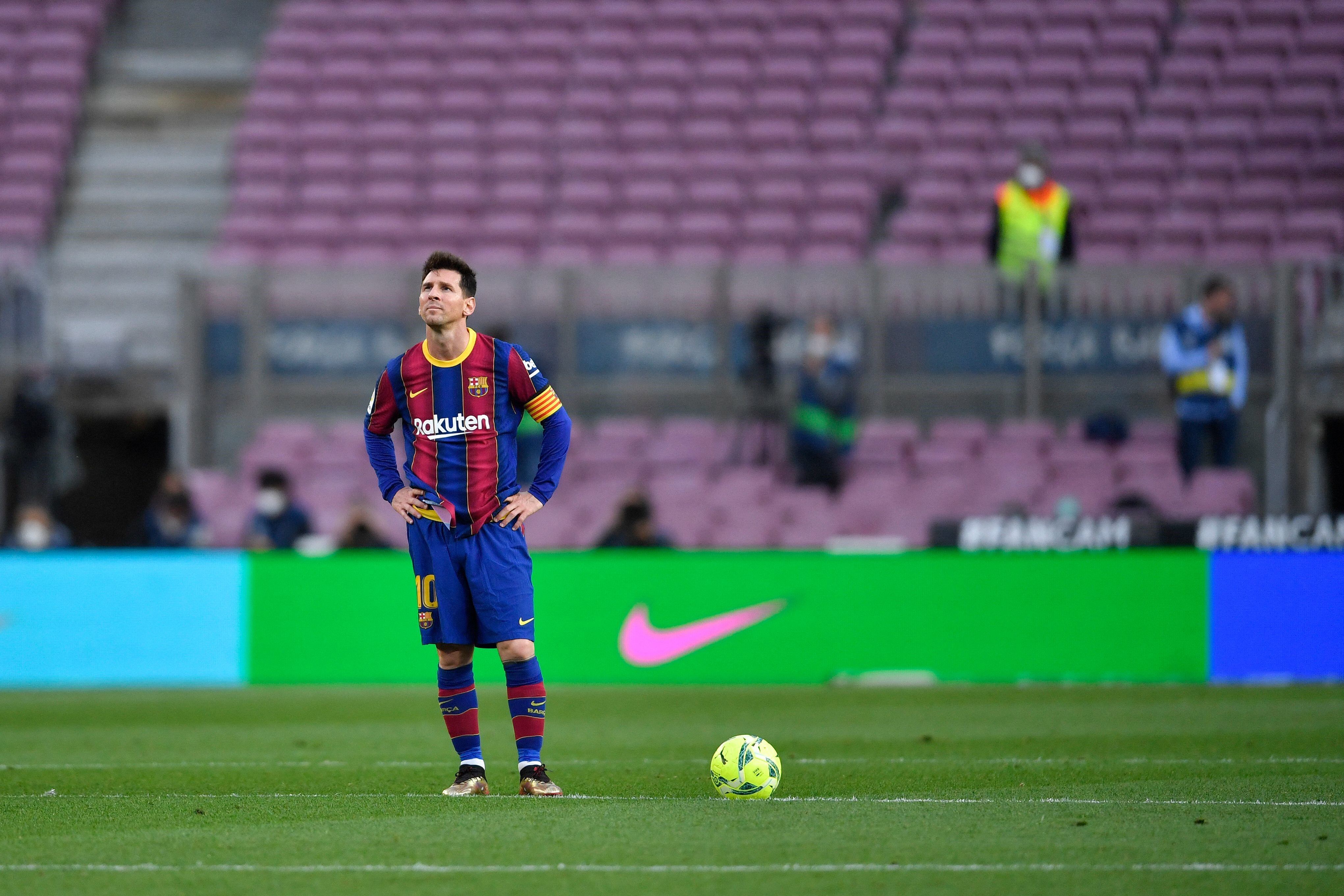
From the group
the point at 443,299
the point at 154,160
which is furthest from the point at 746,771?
the point at 154,160

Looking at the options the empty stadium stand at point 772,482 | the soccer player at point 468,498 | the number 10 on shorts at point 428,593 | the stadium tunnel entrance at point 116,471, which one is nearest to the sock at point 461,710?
the soccer player at point 468,498

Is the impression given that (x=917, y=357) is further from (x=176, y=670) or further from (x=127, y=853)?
(x=127, y=853)

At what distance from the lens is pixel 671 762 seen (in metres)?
9.02

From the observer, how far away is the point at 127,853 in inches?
236

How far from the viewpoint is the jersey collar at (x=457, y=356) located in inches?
291

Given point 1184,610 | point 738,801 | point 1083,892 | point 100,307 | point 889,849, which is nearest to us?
point 1083,892

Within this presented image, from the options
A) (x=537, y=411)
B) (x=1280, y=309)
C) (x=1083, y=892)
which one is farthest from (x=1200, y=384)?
(x=1083, y=892)

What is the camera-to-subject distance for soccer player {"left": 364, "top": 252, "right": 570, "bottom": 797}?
7.30 metres

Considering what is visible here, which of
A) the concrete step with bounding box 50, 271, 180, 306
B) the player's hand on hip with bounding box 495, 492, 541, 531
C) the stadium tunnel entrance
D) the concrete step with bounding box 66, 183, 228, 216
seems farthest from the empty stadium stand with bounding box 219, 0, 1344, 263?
the player's hand on hip with bounding box 495, 492, 541, 531

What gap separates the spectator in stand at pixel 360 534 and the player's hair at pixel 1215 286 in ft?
24.7

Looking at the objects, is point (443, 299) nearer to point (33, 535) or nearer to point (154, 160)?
point (33, 535)

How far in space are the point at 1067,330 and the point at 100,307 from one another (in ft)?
36.8

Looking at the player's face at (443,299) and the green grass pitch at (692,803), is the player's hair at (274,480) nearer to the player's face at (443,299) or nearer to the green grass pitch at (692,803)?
the green grass pitch at (692,803)

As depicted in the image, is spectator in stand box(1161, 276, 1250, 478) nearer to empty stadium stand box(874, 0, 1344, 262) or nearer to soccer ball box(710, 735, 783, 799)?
empty stadium stand box(874, 0, 1344, 262)
